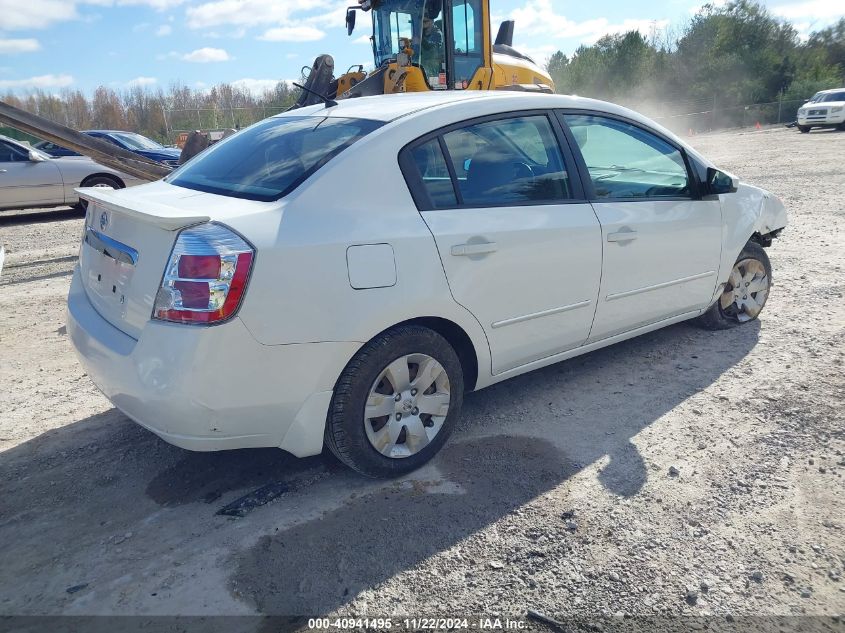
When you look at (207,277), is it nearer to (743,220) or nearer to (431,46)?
(743,220)

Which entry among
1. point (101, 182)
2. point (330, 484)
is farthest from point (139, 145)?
point (330, 484)

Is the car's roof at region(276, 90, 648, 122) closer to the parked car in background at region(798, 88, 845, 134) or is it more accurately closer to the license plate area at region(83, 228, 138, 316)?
the license plate area at region(83, 228, 138, 316)

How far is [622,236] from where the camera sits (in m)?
4.05

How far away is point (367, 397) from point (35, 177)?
1143cm

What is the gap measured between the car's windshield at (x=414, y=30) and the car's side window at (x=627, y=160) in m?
7.10

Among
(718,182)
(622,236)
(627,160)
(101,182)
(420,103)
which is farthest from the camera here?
(101,182)

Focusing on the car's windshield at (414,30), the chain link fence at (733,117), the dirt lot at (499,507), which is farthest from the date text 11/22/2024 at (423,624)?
the chain link fence at (733,117)

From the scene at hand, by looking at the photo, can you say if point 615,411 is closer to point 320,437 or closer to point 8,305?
point 320,437

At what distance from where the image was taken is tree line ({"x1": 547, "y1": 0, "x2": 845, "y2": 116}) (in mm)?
45531

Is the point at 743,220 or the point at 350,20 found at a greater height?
the point at 350,20

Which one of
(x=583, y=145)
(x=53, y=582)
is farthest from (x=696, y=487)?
(x=53, y=582)

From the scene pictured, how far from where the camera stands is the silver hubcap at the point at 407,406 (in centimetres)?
319

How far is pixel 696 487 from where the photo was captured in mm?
3184

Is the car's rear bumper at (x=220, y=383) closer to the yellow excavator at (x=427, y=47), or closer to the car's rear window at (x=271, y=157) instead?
the car's rear window at (x=271, y=157)
